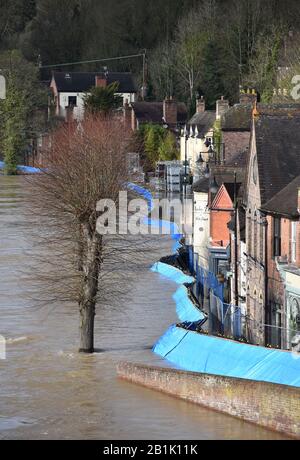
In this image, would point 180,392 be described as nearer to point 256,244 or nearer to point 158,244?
point 256,244

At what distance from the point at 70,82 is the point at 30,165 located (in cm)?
1842

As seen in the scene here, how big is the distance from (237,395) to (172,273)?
29466 mm

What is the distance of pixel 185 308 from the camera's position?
51250 mm

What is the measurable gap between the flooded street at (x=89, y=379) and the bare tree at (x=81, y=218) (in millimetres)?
1358

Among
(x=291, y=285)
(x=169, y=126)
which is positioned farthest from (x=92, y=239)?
(x=169, y=126)

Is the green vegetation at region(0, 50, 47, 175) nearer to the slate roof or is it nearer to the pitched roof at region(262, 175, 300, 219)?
the slate roof

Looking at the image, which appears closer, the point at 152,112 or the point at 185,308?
the point at 185,308

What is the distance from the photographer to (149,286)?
6038 cm

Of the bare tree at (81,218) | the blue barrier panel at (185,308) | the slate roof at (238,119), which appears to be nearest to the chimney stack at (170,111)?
the bare tree at (81,218)

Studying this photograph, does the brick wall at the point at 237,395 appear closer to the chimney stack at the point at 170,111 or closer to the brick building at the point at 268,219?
the brick building at the point at 268,219

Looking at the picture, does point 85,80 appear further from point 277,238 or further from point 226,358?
point 226,358

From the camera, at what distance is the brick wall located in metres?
30.9

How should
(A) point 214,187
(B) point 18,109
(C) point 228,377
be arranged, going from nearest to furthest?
(C) point 228,377
(A) point 214,187
(B) point 18,109

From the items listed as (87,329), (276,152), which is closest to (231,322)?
(87,329)
